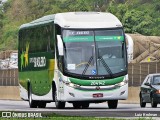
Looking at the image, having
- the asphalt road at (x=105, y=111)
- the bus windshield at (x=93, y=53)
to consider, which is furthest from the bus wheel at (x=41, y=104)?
the bus windshield at (x=93, y=53)

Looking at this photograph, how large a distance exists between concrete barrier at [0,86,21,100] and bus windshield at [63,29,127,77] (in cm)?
2549

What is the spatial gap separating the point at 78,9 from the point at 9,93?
243 feet

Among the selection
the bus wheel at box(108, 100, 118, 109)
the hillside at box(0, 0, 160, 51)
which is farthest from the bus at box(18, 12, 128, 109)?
the hillside at box(0, 0, 160, 51)

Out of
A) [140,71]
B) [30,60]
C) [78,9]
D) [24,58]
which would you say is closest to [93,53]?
[30,60]

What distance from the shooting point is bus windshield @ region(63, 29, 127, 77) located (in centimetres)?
3628

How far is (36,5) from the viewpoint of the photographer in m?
166

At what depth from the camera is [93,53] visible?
119 ft

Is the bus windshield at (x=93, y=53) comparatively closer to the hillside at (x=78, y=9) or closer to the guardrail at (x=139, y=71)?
the guardrail at (x=139, y=71)

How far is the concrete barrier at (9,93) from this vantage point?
62594mm

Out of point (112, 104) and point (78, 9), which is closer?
point (112, 104)

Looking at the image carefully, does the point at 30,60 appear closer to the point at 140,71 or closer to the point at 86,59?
the point at 86,59

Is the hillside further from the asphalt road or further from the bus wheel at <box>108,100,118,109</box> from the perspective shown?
the asphalt road

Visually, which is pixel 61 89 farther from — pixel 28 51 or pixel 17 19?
pixel 17 19

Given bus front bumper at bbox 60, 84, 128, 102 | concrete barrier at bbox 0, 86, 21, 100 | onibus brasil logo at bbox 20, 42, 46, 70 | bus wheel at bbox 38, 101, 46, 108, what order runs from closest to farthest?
1. bus front bumper at bbox 60, 84, 128, 102
2. onibus brasil logo at bbox 20, 42, 46, 70
3. bus wheel at bbox 38, 101, 46, 108
4. concrete barrier at bbox 0, 86, 21, 100
